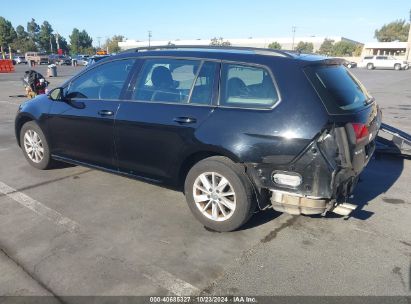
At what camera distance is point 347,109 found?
10.9 ft

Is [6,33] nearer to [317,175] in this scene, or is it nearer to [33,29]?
[33,29]

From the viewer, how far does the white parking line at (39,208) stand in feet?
12.5

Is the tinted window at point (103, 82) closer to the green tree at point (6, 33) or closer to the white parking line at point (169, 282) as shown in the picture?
the white parking line at point (169, 282)

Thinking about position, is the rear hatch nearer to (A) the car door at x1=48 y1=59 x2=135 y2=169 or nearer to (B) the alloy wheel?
(A) the car door at x1=48 y1=59 x2=135 y2=169

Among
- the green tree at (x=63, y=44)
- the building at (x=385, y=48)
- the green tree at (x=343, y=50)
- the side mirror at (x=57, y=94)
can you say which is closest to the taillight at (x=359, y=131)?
the side mirror at (x=57, y=94)

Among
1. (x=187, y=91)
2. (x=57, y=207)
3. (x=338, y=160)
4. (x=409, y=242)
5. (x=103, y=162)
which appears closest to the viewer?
(x=338, y=160)

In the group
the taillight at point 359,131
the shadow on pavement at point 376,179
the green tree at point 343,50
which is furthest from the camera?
the green tree at point 343,50

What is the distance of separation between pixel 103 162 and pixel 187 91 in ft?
4.95

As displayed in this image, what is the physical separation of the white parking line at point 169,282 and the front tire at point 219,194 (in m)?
0.86

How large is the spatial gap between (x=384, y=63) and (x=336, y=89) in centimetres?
5353

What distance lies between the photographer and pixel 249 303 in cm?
267

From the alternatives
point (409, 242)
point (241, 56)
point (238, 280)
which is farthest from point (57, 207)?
point (409, 242)

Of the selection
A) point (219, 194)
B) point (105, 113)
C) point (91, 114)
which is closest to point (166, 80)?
point (105, 113)

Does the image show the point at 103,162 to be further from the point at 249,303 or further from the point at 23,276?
the point at 249,303
